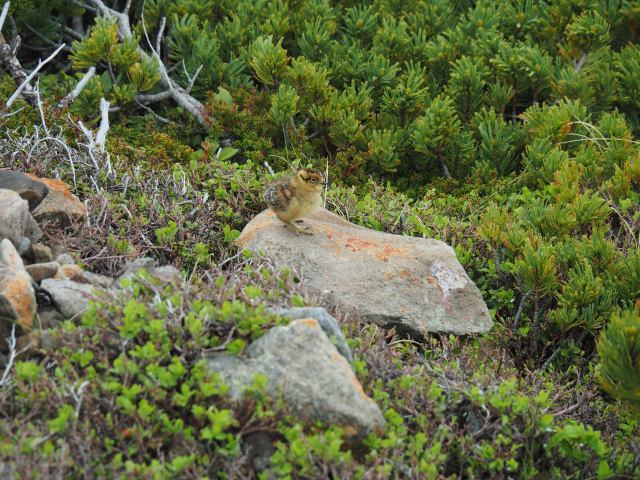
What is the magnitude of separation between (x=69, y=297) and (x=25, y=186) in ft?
5.21

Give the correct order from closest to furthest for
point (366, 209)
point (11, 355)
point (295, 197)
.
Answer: point (11, 355)
point (295, 197)
point (366, 209)

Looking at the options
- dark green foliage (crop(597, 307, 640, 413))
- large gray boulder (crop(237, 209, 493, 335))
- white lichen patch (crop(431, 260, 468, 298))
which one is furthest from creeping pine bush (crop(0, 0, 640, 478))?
white lichen patch (crop(431, 260, 468, 298))

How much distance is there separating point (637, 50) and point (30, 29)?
7234mm

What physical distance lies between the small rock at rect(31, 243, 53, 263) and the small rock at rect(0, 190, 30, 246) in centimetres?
15

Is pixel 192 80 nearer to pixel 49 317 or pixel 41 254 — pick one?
pixel 41 254

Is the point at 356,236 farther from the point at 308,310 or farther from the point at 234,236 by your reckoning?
the point at 308,310

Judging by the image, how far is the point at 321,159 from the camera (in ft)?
30.1

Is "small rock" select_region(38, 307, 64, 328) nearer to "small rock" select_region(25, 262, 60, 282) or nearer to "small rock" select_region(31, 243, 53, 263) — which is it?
"small rock" select_region(25, 262, 60, 282)

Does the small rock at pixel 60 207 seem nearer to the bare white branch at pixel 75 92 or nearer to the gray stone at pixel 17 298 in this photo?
the gray stone at pixel 17 298

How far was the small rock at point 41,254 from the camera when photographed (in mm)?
5660

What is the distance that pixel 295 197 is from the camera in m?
6.59

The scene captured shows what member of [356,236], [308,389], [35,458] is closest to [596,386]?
[356,236]

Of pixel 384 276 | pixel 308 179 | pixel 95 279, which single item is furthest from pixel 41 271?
pixel 384 276

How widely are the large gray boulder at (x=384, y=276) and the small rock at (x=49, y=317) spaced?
1891 millimetres
